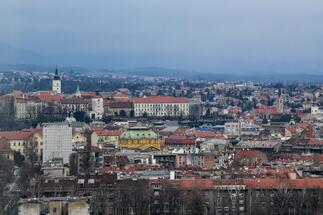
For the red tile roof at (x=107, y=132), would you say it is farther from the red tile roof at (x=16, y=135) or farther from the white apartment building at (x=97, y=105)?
the white apartment building at (x=97, y=105)

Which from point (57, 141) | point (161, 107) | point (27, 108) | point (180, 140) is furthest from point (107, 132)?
point (161, 107)

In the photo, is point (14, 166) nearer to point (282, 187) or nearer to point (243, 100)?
point (282, 187)

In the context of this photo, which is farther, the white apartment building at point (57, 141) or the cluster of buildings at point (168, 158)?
the white apartment building at point (57, 141)

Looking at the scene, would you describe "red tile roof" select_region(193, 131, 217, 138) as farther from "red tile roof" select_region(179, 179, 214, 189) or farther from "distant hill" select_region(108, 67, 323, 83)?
"distant hill" select_region(108, 67, 323, 83)

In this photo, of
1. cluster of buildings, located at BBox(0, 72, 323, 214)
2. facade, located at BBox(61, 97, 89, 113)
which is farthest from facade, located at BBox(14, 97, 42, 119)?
facade, located at BBox(61, 97, 89, 113)

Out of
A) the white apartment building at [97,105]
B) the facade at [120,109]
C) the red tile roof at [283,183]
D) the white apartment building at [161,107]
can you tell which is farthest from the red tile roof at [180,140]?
the white apartment building at [161,107]

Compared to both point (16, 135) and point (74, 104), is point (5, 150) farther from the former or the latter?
point (74, 104)
